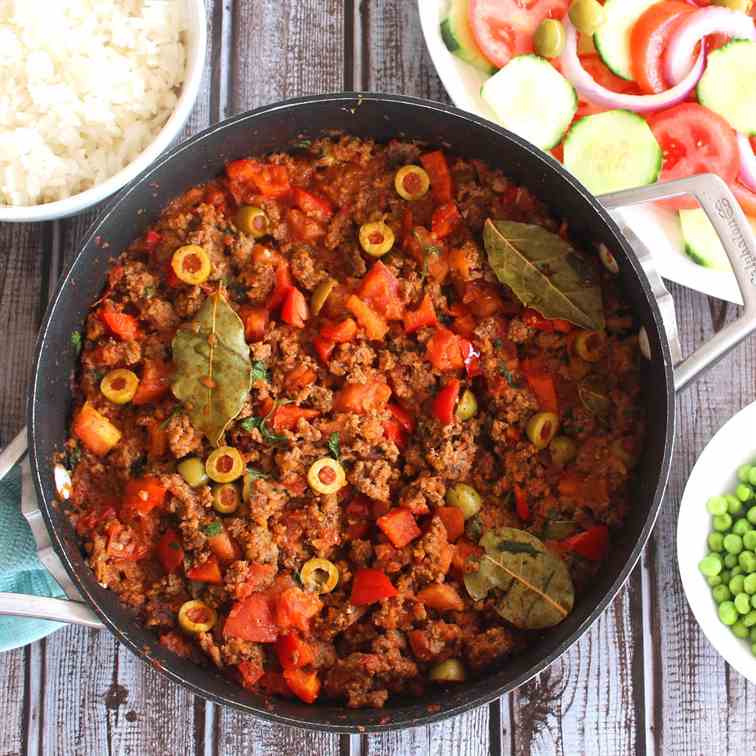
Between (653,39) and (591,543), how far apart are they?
197cm

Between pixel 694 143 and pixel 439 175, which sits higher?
pixel 694 143

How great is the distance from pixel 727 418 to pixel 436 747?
179cm

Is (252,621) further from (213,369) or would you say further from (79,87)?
(79,87)

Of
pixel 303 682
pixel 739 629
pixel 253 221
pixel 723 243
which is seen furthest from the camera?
pixel 739 629

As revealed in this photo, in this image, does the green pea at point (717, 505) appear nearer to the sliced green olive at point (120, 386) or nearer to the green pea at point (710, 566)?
the green pea at point (710, 566)

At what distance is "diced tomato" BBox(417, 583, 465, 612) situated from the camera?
2986mm

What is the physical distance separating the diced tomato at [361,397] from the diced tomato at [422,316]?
0.24 metres

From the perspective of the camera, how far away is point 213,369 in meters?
2.97

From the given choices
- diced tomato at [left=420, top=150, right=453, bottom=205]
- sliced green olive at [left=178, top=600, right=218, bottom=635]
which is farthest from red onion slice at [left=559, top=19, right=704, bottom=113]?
sliced green olive at [left=178, top=600, right=218, bottom=635]

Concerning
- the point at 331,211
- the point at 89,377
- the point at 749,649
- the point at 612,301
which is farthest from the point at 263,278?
the point at 749,649

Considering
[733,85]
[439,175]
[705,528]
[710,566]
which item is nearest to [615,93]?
[733,85]

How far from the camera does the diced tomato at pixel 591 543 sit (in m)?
3.04

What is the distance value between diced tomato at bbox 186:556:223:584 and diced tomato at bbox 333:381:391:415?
0.67 meters

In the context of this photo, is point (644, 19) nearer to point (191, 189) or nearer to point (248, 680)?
point (191, 189)
